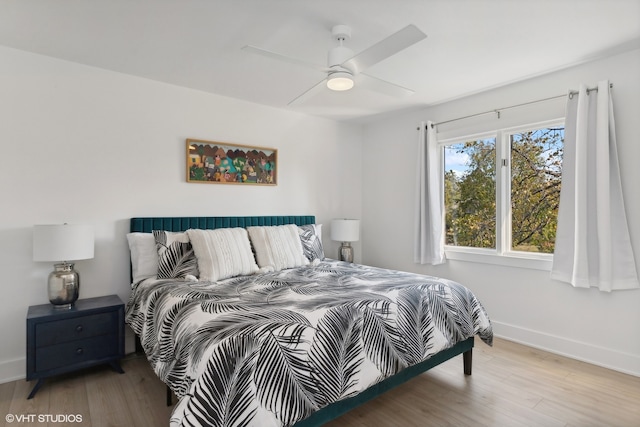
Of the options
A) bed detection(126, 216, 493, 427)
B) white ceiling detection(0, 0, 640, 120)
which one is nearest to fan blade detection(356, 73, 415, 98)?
white ceiling detection(0, 0, 640, 120)

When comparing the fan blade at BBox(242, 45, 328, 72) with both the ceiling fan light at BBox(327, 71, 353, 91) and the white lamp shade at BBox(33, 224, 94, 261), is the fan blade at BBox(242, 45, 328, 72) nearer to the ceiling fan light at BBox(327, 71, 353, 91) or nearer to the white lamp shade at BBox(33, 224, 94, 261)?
the ceiling fan light at BBox(327, 71, 353, 91)

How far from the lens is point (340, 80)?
222cm

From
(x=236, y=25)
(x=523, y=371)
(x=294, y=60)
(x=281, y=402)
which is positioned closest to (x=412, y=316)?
(x=281, y=402)

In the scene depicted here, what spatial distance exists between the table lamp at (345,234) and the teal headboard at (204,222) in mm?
411

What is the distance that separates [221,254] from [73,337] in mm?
1175

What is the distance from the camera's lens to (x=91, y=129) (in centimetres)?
290

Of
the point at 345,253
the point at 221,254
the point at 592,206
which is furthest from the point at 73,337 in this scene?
the point at 592,206

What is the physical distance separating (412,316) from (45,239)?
8.52 ft

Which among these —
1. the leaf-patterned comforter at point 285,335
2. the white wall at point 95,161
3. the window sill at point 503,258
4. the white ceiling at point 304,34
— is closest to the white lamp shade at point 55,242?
the white wall at point 95,161

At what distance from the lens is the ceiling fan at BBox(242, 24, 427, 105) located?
184 cm

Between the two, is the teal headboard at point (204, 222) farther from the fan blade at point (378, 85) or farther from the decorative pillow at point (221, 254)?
the fan blade at point (378, 85)

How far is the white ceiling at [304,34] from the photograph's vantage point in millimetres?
2064

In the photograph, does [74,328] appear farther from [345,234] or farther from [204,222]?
[345,234]

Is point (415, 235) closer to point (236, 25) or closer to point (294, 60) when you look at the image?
point (294, 60)
